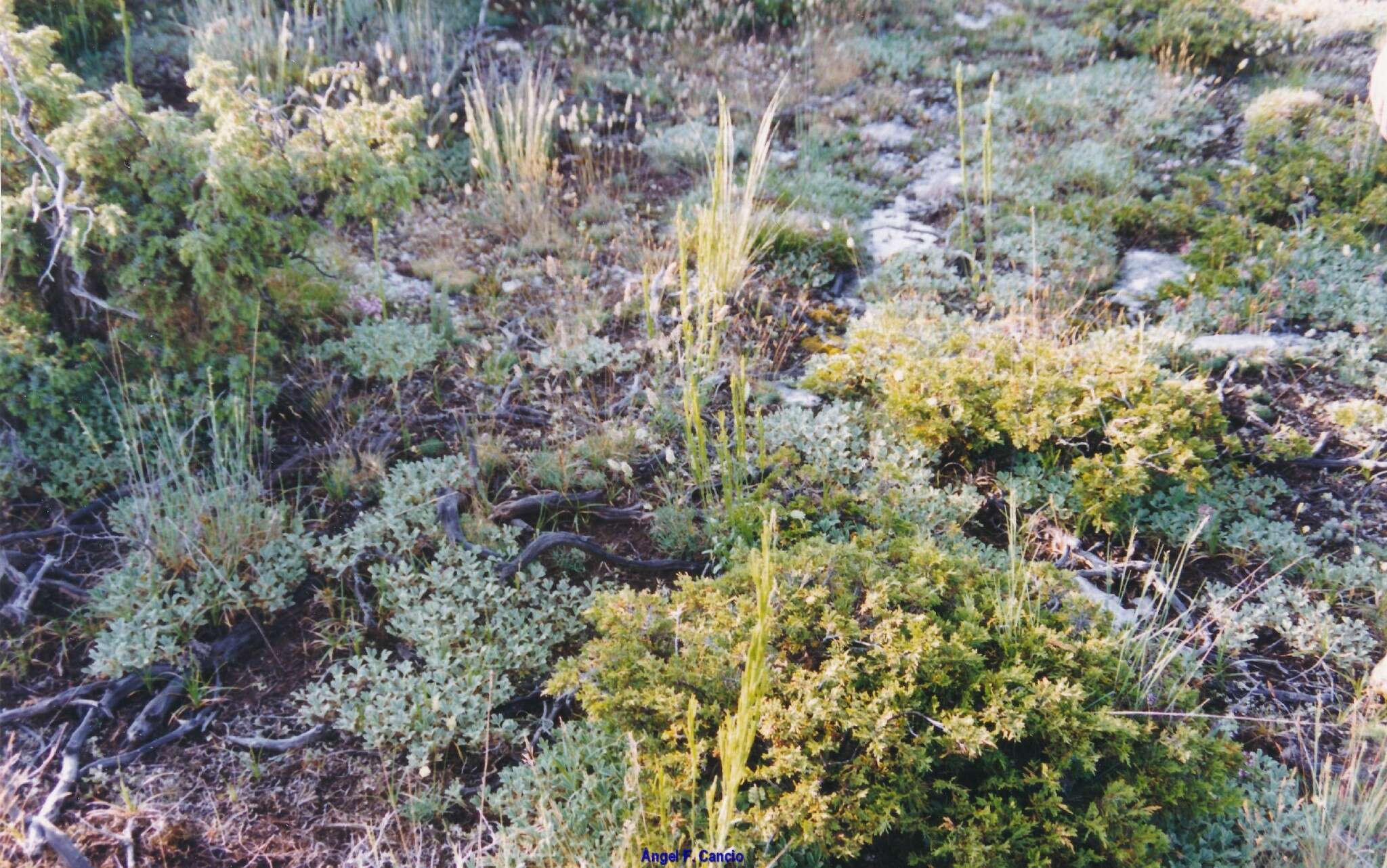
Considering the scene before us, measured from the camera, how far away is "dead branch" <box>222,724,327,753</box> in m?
2.83

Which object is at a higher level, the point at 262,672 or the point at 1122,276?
the point at 1122,276

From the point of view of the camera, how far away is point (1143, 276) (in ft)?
17.3

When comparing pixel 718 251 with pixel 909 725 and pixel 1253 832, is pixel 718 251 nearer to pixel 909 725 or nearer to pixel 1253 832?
pixel 909 725

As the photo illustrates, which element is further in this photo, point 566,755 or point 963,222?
point 963,222

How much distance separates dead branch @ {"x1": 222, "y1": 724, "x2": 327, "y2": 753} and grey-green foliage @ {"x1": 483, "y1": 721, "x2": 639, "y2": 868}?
653mm

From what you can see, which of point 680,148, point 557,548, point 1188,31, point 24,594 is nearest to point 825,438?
point 557,548

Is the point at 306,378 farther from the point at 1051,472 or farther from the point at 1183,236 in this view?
the point at 1183,236

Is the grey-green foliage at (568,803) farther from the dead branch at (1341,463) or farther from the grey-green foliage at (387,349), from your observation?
the dead branch at (1341,463)

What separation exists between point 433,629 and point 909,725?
1700 mm

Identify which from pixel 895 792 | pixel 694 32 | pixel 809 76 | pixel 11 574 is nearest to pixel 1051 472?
pixel 895 792

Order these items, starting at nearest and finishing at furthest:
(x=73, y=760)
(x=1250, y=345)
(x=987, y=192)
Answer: (x=73, y=760) → (x=1250, y=345) → (x=987, y=192)

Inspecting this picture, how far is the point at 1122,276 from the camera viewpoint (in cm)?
531

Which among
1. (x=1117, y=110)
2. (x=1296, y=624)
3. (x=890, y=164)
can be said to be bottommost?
(x=1296, y=624)

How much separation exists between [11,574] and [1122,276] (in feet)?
19.2
